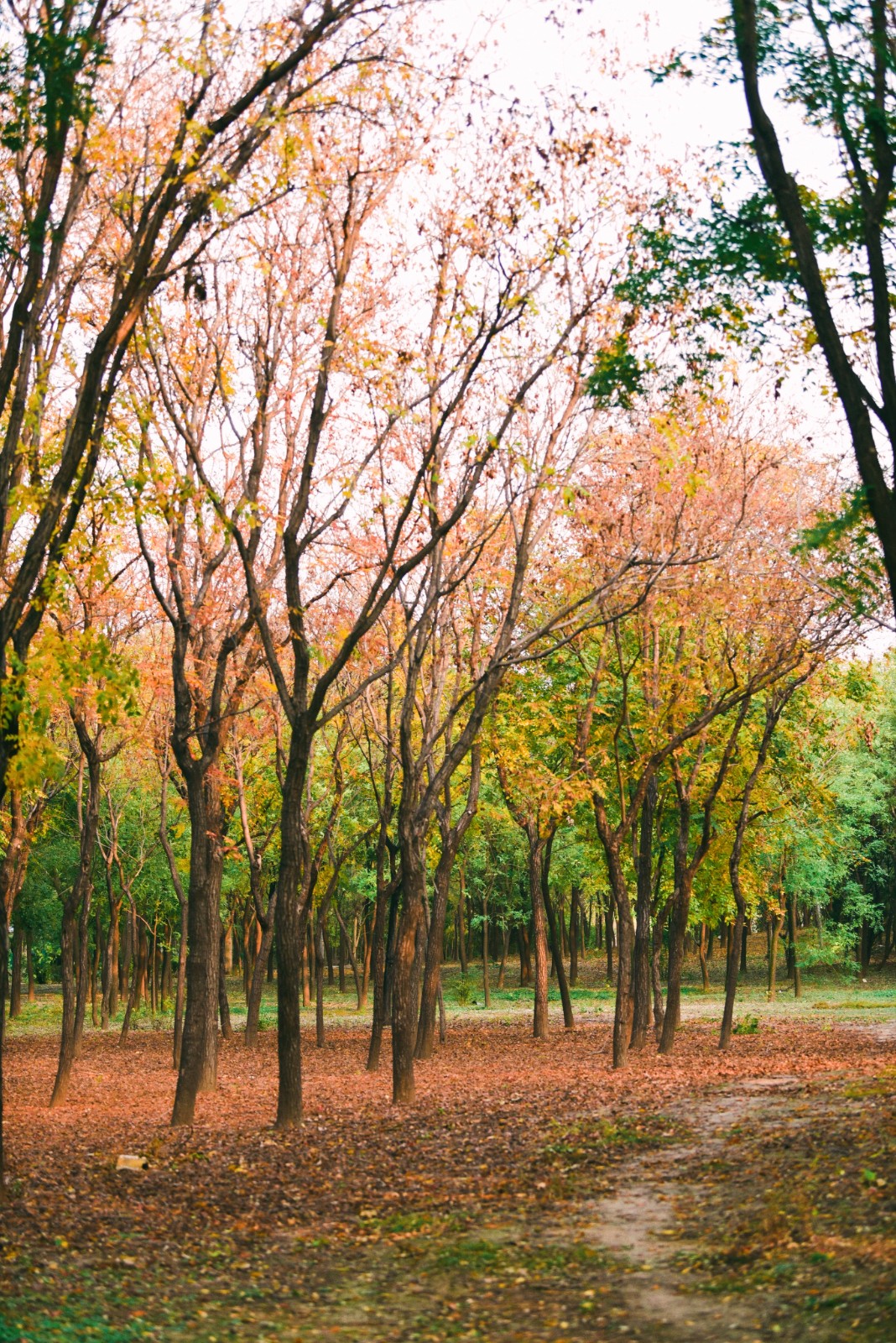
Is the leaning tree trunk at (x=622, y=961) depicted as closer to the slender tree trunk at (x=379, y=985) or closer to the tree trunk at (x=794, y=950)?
the slender tree trunk at (x=379, y=985)

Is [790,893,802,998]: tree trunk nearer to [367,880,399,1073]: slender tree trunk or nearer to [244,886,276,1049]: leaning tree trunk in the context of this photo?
[244,886,276,1049]: leaning tree trunk

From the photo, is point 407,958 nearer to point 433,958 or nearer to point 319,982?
point 433,958

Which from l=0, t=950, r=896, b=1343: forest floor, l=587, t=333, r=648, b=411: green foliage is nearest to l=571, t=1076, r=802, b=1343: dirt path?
l=0, t=950, r=896, b=1343: forest floor

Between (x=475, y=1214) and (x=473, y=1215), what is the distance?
3 cm

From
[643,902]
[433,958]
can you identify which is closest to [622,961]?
[643,902]

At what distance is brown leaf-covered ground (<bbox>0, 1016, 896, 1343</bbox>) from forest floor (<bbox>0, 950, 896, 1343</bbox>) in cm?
3

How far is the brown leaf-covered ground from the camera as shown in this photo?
7305mm

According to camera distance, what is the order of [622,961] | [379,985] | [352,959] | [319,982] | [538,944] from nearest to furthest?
[622,961], [379,985], [538,944], [319,982], [352,959]

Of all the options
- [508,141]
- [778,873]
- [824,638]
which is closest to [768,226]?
[508,141]

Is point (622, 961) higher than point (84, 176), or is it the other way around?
point (84, 176)

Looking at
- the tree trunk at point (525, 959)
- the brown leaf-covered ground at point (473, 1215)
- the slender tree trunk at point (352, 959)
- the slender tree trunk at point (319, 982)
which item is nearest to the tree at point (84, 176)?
the brown leaf-covered ground at point (473, 1215)

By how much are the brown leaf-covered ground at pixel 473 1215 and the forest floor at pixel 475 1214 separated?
0.03 metres

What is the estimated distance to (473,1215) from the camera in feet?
33.8

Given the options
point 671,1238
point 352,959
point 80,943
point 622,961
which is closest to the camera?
point 671,1238
